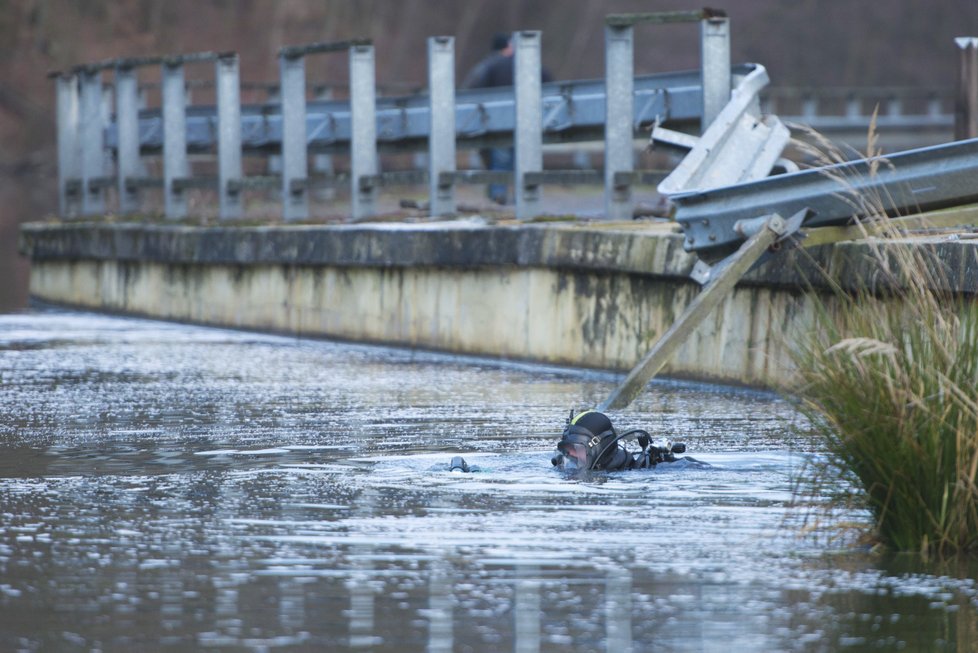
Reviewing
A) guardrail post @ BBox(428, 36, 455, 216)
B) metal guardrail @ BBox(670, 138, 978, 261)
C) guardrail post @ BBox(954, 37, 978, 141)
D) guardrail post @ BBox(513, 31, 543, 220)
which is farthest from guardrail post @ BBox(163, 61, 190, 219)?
metal guardrail @ BBox(670, 138, 978, 261)

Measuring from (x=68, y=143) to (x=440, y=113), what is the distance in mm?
6827

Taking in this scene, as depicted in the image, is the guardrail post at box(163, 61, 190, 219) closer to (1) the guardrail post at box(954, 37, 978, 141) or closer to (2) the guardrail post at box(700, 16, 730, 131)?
(2) the guardrail post at box(700, 16, 730, 131)

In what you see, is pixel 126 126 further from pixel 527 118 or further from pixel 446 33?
pixel 446 33

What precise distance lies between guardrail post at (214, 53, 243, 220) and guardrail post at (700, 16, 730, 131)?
4.89 metres

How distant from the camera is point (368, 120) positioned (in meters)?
14.4

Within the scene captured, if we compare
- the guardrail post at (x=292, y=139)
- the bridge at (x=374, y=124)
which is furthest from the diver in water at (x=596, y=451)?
the guardrail post at (x=292, y=139)

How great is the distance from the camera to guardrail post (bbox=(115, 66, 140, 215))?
58.2 ft

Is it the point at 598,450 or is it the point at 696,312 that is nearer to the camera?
the point at 598,450

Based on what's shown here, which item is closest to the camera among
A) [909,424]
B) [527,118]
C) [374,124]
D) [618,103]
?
[909,424]

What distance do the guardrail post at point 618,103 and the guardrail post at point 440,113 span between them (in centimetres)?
154

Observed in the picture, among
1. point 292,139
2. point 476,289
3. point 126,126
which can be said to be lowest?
point 476,289

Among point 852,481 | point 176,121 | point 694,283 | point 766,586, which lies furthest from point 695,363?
point 176,121

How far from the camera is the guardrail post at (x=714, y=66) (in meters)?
11.7

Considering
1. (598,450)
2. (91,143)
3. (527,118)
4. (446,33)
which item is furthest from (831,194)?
(446,33)
